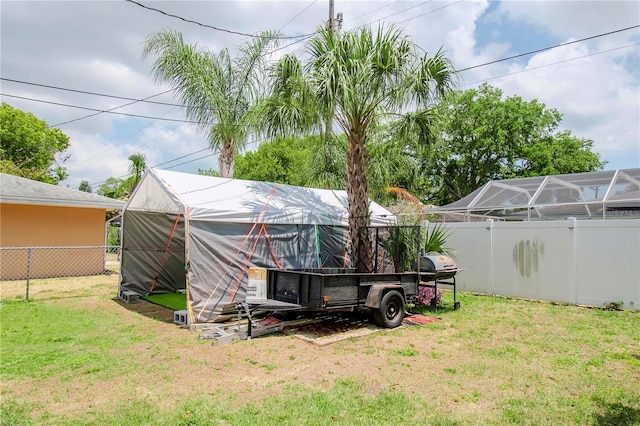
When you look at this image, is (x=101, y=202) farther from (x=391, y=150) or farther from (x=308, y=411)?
(x=308, y=411)

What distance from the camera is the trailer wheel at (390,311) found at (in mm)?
7504

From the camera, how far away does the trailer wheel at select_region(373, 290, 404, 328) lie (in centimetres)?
750

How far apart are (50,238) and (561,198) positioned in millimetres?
16687

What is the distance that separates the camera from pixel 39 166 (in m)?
28.6

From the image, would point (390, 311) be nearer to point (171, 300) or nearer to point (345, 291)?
point (345, 291)

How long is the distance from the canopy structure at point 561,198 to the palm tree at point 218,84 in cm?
731

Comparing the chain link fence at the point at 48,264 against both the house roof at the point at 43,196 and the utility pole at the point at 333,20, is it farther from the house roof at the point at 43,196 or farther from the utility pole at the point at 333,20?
the utility pole at the point at 333,20

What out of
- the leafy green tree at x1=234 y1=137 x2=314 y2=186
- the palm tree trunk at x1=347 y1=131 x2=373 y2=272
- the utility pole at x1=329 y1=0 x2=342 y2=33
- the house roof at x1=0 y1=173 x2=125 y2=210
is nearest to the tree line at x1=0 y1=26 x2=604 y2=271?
the palm tree trunk at x1=347 y1=131 x2=373 y2=272

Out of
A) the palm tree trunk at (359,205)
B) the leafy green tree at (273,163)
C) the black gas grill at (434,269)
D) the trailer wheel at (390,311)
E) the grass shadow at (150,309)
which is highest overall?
the leafy green tree at (273,163)

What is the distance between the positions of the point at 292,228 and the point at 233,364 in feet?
14.5

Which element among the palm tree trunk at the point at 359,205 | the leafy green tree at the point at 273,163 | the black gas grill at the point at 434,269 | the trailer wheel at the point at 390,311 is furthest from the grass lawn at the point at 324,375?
the leafy green tree at the point at 273,163

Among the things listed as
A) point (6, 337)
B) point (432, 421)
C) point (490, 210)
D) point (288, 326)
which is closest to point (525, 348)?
point (432, 421)

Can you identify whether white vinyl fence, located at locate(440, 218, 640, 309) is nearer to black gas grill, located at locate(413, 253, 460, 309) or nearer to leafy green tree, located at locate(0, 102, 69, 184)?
black gas grill, located at locate(413, 253, 460, 309)

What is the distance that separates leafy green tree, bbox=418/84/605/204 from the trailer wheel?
20322mm
